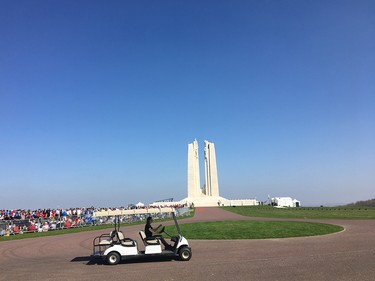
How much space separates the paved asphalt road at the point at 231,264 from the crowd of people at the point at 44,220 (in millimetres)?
12184

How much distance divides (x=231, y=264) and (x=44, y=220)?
2477 centimetres

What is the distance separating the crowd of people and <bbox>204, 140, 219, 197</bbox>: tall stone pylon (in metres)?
56.1

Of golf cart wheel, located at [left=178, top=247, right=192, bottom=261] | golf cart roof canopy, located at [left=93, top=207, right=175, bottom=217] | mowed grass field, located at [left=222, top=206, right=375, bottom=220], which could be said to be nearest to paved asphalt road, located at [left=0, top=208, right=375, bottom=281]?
golf cart wheel, located at [left=178, top=247, right=192, bottom=261]

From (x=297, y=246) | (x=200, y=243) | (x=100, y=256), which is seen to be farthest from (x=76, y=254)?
(x=297, y=246)

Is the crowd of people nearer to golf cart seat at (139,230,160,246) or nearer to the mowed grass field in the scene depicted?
golf cart seat at (139,230,160,246)

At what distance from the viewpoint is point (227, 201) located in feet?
286

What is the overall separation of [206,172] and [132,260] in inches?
3369

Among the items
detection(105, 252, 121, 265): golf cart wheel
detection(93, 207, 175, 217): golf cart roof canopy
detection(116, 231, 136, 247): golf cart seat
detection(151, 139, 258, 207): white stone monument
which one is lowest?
detection(105, 252, 121, 265): golf cart wheel

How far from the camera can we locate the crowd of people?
28219 millimetres

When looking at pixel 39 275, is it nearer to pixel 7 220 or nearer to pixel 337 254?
pixel 337 254

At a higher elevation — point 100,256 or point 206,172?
point 206,172

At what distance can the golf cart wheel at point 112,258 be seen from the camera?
40.5 ft

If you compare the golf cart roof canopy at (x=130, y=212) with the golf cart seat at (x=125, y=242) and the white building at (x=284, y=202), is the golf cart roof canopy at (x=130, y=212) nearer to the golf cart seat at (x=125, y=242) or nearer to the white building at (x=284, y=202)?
the golf cart seat at (x=125, y=242)

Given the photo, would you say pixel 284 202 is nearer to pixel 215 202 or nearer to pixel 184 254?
pixel 215 202
